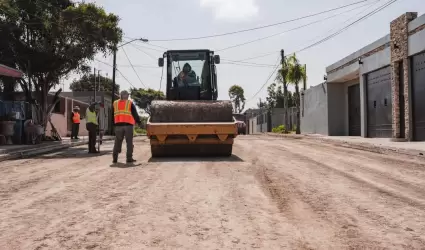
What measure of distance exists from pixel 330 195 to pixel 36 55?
16.7 meters

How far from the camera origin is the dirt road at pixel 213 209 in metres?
3.81

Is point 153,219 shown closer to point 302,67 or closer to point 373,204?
point 373,204

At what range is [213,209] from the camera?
16.3 ft

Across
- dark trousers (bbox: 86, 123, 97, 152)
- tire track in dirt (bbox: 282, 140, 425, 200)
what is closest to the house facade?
tire track in dirt (bbox: 282, 140, 425, 200)

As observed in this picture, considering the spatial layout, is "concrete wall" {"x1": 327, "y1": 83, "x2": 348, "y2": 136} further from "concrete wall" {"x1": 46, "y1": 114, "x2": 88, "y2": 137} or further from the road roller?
the road roller

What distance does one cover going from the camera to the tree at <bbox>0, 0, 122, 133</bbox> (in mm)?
18766

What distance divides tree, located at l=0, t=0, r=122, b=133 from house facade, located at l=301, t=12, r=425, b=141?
12.9 metres

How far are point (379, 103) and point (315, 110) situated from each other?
36.3ft

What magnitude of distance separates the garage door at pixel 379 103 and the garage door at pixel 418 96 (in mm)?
2781

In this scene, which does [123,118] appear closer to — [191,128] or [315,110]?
[191,128]

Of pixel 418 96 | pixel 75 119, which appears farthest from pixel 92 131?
pixel 418 96

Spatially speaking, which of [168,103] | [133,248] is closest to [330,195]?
[133,248]

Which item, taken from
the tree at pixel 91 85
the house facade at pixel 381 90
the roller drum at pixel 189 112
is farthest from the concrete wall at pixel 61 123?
the tree at pixel 91 85

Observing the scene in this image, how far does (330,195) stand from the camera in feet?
19.1
